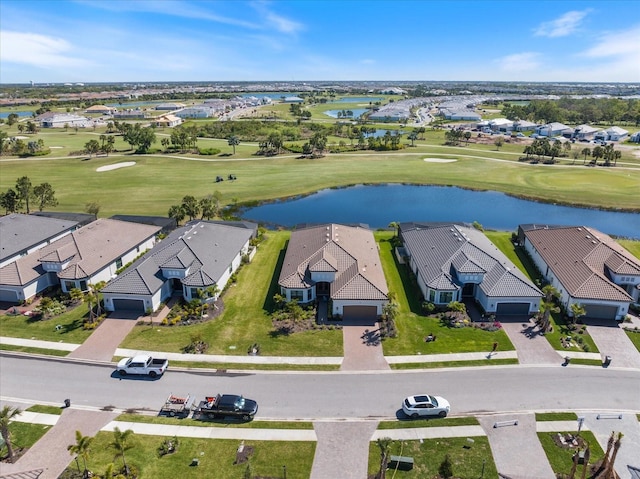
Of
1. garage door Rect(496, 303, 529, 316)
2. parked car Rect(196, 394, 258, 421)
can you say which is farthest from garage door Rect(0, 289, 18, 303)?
garage door Rect(496, 303, 529, 316)

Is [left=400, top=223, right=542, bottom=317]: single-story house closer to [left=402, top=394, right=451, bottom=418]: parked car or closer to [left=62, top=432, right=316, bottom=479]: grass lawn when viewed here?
[left=402, top=394, right=451, bottom=418]: parked car

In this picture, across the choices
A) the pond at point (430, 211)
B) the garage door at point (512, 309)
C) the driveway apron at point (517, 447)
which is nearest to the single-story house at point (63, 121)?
the pond at point (430, 211)

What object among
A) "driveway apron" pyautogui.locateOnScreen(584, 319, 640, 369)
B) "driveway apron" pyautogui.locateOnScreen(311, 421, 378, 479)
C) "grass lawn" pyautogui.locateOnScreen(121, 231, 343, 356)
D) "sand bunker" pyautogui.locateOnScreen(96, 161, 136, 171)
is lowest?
"driveway apron" pyautogui.locateOnScreen(311, 421, 378, 479)

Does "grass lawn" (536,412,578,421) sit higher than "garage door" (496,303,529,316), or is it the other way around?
"garage door" (496,303,529,316)

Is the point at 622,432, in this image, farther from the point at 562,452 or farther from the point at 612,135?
the point at 612,135

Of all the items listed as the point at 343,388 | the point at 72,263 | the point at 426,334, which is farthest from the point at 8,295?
the point at 426,334

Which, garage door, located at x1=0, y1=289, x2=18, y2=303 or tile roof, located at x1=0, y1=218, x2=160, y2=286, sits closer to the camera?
garage door, located at x1=0, y1=289, x2=18, y2=303
